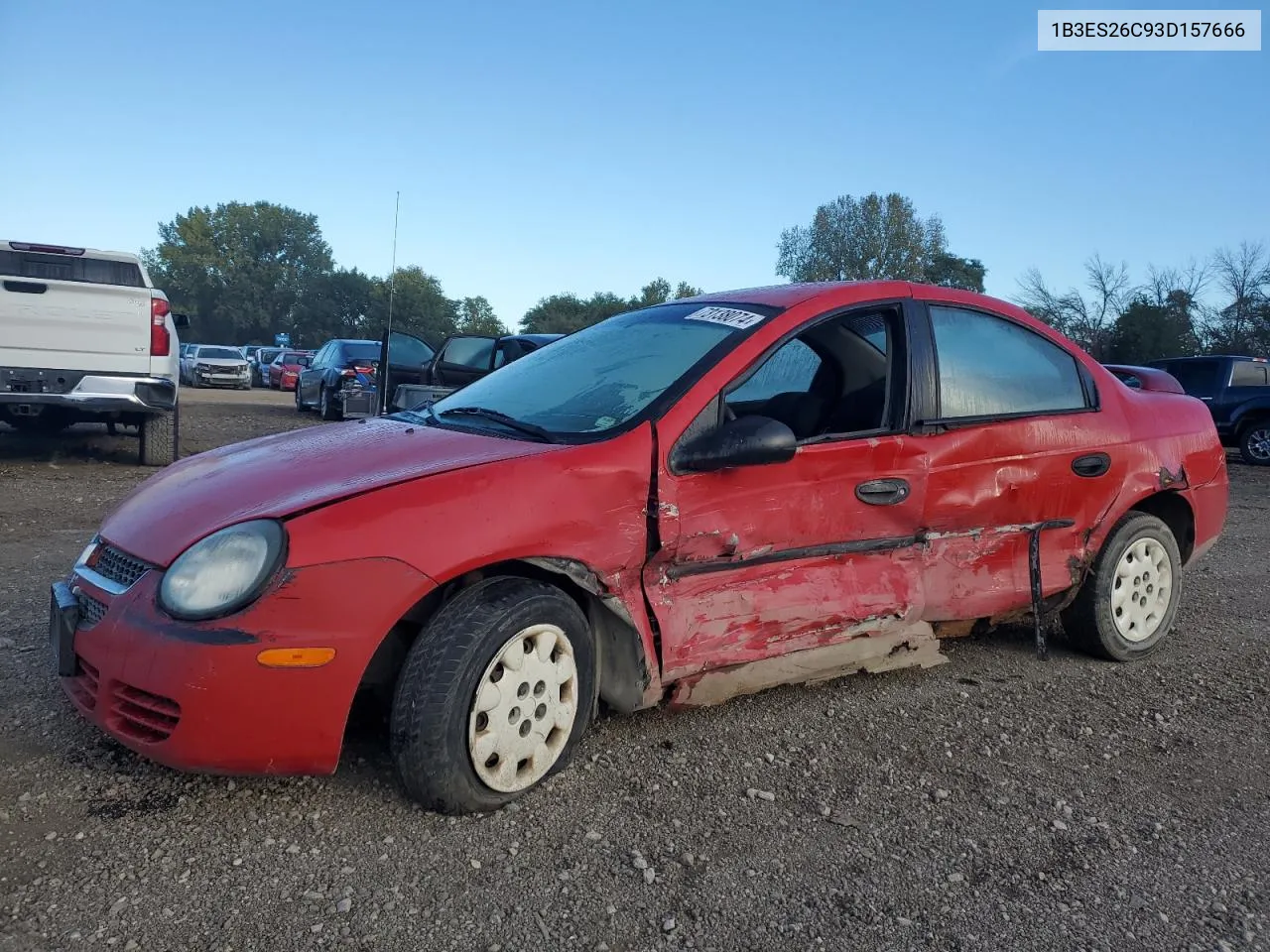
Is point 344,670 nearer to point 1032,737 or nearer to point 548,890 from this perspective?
point 548,890

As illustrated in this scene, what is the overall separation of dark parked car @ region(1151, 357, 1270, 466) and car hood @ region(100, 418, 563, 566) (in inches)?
588

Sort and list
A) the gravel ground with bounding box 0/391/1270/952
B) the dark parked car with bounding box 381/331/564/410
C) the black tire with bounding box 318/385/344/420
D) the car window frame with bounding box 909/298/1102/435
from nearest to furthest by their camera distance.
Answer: the gravel ground with bounding box 0/391/1270/952
the car window frame with bounding box 909/298/1102/435
the dark parked car with bounding box 381/331/564/410
the black tire with bounding box 318/385/344/420

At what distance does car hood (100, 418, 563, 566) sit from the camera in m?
2.59

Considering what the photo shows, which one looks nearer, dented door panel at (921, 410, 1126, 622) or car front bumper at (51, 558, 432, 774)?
car front bumper at (51, 558, 432, 774)

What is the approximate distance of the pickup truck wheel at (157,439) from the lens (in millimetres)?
9500

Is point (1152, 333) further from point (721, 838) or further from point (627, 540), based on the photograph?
point (721, 838)

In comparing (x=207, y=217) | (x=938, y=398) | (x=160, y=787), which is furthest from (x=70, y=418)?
(x=207, y=217)

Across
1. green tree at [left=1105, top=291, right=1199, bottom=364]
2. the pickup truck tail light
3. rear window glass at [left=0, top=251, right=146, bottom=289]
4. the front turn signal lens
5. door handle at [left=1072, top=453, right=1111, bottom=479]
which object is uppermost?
green tree at [left=1105, top=291, right=1199, bottom=364]

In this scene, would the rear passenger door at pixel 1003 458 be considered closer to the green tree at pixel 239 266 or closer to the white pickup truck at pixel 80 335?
the white pickup truck at pixel 80 335

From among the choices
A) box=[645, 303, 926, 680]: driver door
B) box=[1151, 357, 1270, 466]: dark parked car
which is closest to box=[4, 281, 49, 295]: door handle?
box=[645, 303, 926, 680]: driver door

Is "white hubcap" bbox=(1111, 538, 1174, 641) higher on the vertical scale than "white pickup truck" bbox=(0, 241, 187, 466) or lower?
lower

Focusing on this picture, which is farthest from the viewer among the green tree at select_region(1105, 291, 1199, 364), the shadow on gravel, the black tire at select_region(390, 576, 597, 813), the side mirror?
the green tree at select_region(1105, 291, 1199, 364)

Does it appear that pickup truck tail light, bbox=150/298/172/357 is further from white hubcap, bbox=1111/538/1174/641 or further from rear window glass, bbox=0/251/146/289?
white hubcap, bbox=1111/538/1174/641

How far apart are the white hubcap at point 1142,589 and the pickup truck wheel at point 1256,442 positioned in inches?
498
